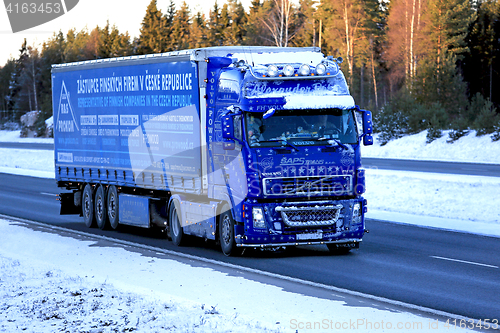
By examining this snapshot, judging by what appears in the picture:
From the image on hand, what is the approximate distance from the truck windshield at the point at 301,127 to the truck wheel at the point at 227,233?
1.55 m

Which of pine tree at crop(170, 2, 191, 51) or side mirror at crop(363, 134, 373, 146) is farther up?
pine tree at crop(170, 2, 191, 51)

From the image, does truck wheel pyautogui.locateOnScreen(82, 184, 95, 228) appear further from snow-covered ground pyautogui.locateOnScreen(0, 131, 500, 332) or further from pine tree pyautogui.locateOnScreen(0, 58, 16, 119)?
pine tree pyautogui.locateOnScreen(0, 58, 16, 119)

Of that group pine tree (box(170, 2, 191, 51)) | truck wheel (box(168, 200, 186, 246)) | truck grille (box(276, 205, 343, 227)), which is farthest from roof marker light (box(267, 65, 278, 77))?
pine tree (box(170, 2, 191, 51))

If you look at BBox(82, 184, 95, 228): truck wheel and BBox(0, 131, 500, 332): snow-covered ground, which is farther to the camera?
BBox(82, 184, 95, 228): truck wheel

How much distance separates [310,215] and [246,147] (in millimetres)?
1708

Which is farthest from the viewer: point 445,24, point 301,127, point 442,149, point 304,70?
point 445,24

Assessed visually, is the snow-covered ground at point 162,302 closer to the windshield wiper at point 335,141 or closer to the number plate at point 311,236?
the number plate at point 311,236

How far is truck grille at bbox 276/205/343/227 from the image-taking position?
41.5 ft

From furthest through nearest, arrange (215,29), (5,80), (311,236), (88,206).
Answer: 1. (5,80)
2. (215,29)
3. (88,206)
4. (311,236)

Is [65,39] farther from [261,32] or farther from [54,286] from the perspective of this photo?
[54,286]

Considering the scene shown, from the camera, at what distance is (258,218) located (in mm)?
A: 12562

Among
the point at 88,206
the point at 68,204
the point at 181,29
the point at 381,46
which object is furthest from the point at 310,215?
the point at 181,29

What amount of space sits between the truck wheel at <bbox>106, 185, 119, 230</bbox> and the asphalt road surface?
286mm

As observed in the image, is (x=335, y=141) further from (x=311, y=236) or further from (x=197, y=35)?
(x=197, y=35)
